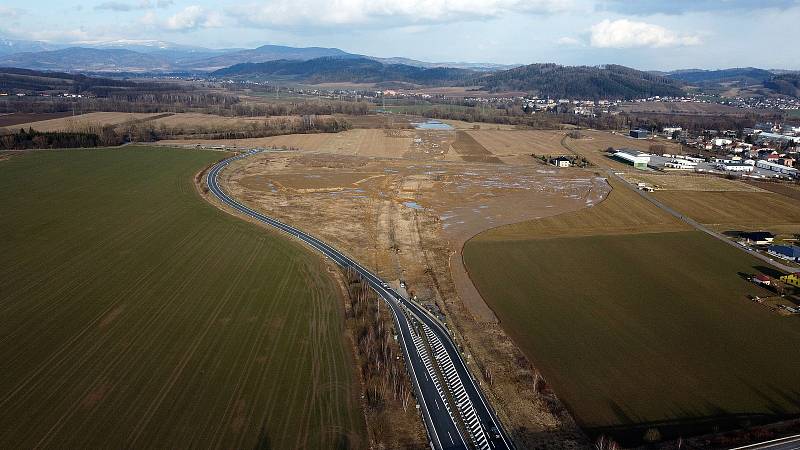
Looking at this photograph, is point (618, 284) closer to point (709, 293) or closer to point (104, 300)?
point (709, 293)

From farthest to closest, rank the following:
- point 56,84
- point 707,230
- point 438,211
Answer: point 56,84 < point 438,211 < point 707,230

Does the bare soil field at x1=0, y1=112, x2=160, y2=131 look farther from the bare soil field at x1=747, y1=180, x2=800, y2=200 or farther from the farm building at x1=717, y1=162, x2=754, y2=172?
the farm building at x1=717, y1=162, x2=754, y2=172

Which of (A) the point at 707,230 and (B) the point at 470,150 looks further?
(B) the point at 470,150

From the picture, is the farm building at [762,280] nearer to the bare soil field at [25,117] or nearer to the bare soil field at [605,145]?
the bare soil field at [605,145]

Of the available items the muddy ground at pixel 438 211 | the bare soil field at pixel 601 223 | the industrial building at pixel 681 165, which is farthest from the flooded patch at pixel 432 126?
the bare soil field at pixel 601 223

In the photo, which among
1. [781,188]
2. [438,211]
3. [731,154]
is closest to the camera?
[438,211]

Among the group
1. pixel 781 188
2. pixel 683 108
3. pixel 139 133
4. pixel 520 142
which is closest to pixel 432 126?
pixel 520 142

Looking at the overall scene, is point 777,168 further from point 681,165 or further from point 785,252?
point 785,252
